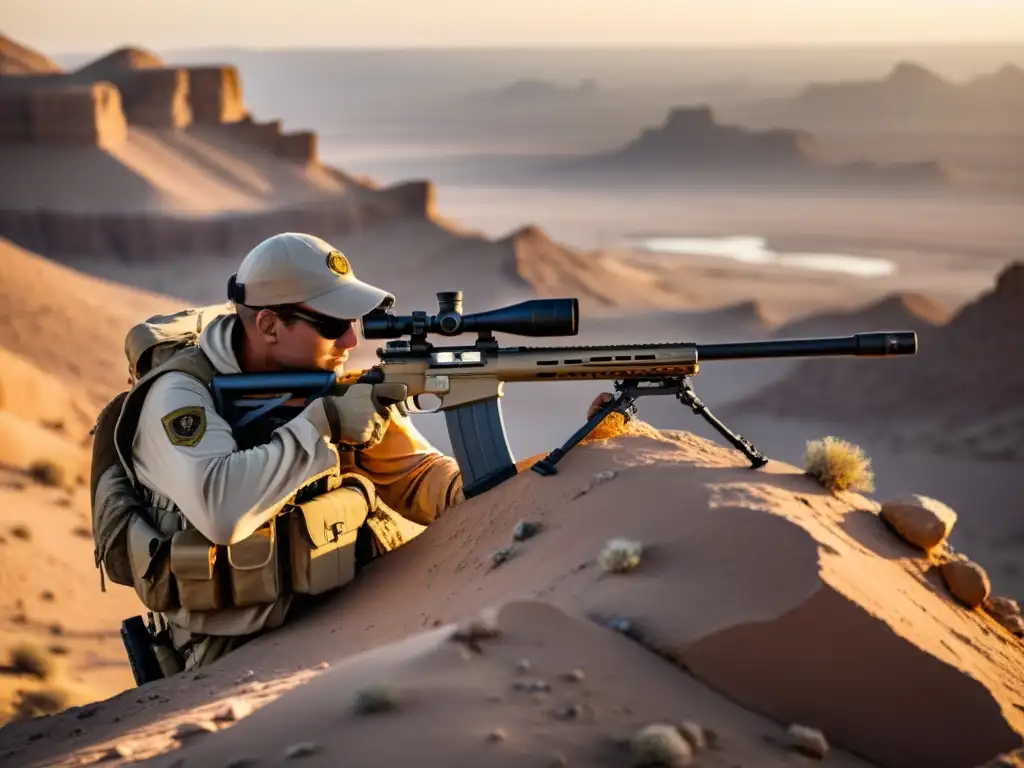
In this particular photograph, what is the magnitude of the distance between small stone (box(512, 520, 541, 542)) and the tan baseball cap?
3.84 feet

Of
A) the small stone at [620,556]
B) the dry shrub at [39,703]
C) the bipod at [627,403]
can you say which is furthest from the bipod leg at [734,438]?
the dry shrub at [39,703]

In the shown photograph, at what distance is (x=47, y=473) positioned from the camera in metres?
14.9

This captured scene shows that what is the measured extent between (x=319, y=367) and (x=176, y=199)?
4311 centimetres

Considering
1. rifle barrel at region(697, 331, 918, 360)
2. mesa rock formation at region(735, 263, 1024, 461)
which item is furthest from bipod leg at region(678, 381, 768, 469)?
mesa rock formation at region(735, 263, 1024, 461)

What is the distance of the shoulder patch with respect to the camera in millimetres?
4828

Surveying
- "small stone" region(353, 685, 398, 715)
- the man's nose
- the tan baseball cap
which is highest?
the tan baseball cap

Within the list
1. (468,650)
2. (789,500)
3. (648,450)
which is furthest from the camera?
(648,450)

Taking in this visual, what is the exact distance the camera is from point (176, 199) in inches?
1810

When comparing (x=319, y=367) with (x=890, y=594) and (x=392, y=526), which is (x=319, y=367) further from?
(x=890, y=594)

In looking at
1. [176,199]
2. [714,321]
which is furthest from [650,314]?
[176,199]

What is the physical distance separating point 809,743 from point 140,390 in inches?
125

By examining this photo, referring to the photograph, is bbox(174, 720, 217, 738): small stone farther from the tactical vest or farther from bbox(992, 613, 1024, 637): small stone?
bbox(992, 613, 1024, 637): small stone

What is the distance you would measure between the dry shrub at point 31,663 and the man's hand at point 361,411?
20.9 ft

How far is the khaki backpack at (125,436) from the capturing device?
5129mm
